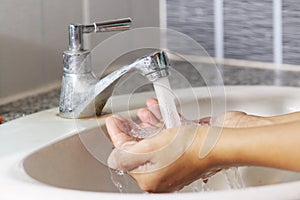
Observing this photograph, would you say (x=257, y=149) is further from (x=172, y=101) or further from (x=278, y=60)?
(x=278, y=60)

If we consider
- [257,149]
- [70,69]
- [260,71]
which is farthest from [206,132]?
[260,71]

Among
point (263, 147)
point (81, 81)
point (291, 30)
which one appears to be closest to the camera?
point (263, 147)

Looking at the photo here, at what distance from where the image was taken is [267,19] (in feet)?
5.20

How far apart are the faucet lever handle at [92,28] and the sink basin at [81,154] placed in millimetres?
94

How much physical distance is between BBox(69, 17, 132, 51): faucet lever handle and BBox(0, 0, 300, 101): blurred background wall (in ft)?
1.01

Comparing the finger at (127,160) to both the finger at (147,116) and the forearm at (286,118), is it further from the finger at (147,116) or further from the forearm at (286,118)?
the forearm at (286,118)

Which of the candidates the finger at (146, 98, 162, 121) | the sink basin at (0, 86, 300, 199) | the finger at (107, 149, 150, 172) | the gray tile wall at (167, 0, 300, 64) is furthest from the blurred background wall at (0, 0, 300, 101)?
the finger at (107, 149, 150, 172)

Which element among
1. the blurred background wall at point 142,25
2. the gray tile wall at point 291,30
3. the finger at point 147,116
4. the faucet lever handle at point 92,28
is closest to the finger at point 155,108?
the finger at point 147,116

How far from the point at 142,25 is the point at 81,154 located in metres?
0.76

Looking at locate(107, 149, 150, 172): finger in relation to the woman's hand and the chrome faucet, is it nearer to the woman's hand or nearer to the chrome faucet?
the woman's hand

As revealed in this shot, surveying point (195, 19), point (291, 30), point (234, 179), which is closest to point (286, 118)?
point (234, 179)

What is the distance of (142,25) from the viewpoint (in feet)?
5.38

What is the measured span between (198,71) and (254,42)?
0.54m

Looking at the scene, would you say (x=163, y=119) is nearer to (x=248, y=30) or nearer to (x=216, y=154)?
(x=216, y=154)
